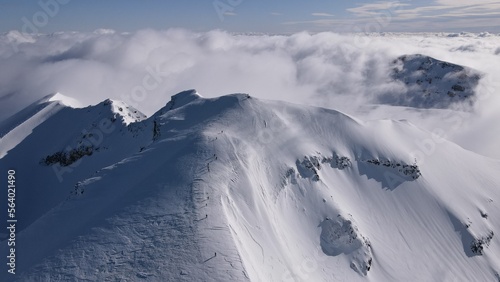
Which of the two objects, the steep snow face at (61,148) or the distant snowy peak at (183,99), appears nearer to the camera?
the distant snowy peak at (183,99)

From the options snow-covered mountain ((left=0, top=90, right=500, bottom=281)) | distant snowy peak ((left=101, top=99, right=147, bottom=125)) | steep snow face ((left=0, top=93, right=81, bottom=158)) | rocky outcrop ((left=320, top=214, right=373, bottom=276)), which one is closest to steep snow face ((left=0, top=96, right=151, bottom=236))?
steep snow face ((left=0, top=93, right=81, bottom=158))

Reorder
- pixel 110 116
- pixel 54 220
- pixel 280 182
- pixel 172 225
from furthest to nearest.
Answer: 1. pixel 110 116
2. pixel 280 182
3. pixel 54 220
4. pixel 172 225

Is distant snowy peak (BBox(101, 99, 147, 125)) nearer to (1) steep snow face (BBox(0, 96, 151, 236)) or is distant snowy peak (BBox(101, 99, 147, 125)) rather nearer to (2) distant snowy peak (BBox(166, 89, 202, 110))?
(1) steep snow face (BBox(0, 96, 151, 236))

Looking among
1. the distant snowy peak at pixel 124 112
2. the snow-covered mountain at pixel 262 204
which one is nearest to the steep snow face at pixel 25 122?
the snow-covered mountain at pixel 262 204

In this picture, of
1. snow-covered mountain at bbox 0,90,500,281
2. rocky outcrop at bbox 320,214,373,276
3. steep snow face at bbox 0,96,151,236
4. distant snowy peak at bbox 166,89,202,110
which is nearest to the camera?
snow-covered mountain at bbox 0,90,500,281

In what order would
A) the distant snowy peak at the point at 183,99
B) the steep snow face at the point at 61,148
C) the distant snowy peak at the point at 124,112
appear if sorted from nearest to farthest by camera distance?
1. the distant snowy peak at the point at 183,99
2. the steep snow face at the point at 61,148
3. the distant snowy peak at the point at 124,112

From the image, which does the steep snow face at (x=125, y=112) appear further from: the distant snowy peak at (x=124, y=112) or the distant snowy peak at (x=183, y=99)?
the distant snowy peak at (x=183, y=99)

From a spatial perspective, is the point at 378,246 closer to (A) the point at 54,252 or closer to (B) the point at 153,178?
(B) the point at 153,178

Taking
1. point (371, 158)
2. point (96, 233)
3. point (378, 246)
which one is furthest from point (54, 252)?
point (371, 158)
